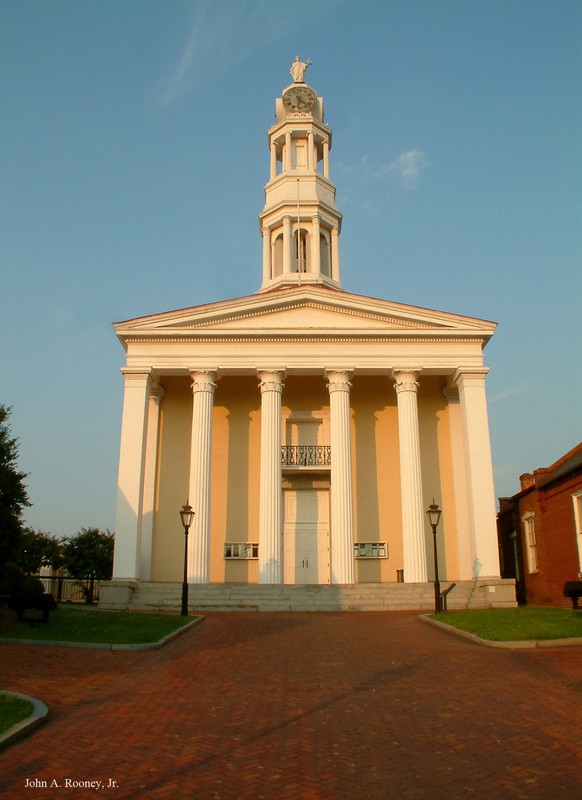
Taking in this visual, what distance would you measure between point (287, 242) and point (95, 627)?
1002 inches

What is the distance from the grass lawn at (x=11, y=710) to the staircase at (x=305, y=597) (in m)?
15.4

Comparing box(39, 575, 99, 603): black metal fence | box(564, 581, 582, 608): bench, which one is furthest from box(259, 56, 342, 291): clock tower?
box(564, 581, 582, 608): bench

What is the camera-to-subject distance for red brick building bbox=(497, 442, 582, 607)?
24.7 metres

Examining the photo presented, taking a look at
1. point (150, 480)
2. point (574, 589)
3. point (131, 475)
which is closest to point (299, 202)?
point (150, 480)

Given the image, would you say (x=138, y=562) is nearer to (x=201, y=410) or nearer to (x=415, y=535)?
(x=201, y=410)

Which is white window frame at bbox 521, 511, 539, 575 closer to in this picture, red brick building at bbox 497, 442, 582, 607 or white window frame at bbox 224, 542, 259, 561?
red brick building at bbox 497, 442, 582, 607

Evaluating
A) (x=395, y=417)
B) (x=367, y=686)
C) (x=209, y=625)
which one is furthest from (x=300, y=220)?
(x=367, y=686)

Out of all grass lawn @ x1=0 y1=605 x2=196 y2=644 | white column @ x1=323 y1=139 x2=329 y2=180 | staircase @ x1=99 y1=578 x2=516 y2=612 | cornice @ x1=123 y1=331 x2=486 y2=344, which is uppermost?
white column @ x1=323 y1=139 x2=329 y2=180

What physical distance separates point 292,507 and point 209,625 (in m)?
12.7

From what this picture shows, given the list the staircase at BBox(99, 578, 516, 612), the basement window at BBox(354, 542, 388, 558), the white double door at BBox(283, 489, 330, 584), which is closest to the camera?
the staircase at BBox(99, 578, 516, 612)

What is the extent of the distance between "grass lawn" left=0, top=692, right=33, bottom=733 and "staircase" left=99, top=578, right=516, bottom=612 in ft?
50.4

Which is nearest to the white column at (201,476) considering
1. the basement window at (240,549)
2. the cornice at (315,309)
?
the cornice at (315,309)

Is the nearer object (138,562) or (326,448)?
(138,562)

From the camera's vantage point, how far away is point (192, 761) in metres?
7.46
